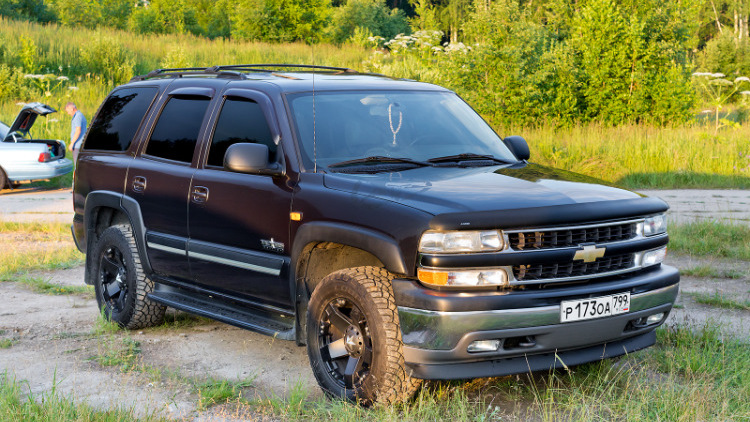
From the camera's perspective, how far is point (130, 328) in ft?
22.1

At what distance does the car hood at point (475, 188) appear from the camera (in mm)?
4477

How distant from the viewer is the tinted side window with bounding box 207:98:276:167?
18.8ft

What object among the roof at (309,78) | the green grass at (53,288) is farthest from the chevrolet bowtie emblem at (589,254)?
the green grass at (53,288)

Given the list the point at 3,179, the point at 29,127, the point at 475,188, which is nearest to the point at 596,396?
the point at 475,188

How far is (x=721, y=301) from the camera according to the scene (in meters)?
7.22

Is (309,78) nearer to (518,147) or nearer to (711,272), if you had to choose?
(518,147)

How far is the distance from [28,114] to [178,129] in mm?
11257

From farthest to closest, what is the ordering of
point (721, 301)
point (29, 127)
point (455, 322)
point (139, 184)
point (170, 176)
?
point (29, 127), point (721, 301), point (139, 184), point (170, 176), point (455, 322)

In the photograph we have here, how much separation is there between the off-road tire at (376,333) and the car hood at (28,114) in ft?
40.4

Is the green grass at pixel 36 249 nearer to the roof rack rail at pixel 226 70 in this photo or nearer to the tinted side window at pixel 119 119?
the tinted side window at pixel 119 119

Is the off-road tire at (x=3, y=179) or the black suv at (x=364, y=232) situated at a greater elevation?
the black suv at (x=364, y=232)

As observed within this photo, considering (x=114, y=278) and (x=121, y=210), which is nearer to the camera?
(x=121, y=210)

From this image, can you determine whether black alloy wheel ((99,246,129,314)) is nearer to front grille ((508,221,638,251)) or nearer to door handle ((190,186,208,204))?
door handle ((190,186,208,204))

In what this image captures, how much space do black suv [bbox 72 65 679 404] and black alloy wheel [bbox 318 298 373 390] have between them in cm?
1
